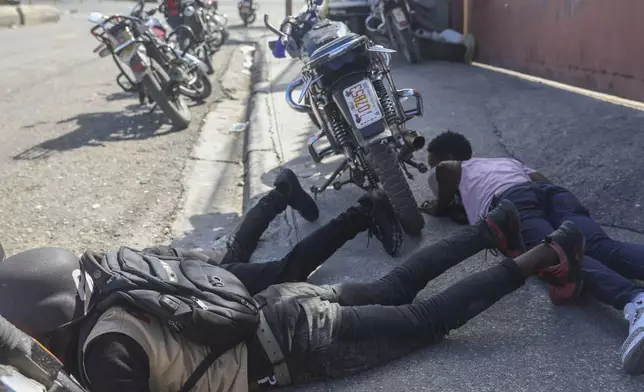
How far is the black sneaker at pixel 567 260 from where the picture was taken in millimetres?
2566

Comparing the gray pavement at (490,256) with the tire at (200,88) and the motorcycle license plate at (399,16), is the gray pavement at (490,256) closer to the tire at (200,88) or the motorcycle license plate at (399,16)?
the tire at (200,88)

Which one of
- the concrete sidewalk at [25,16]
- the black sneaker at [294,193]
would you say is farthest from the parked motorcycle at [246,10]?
the black sneaker at [294,193]

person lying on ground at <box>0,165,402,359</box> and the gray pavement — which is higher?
→ person lying on ground at <box>0,165,402,359</box>

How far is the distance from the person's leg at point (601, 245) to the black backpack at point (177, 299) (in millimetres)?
1520

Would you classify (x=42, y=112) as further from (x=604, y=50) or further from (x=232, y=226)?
(x=604, y=50)

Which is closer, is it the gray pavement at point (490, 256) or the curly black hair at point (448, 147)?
the gray pavement at point (490, 256)

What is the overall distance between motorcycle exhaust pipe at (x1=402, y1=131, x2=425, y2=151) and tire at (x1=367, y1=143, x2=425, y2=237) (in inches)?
6.9

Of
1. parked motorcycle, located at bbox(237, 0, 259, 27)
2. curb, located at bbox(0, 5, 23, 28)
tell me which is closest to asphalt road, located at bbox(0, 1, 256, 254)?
parked motorcycle, located at bbox(237, 0, 259, 27)

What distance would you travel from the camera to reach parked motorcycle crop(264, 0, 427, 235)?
350 centimetres

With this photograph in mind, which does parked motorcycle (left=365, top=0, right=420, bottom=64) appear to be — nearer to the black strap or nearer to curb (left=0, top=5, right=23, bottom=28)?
the black strap

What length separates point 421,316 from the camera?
253cm

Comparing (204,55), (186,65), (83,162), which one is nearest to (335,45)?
(83,162)

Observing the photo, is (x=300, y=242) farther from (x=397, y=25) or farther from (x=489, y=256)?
(x=397, y=25)

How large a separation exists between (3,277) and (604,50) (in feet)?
17.1
